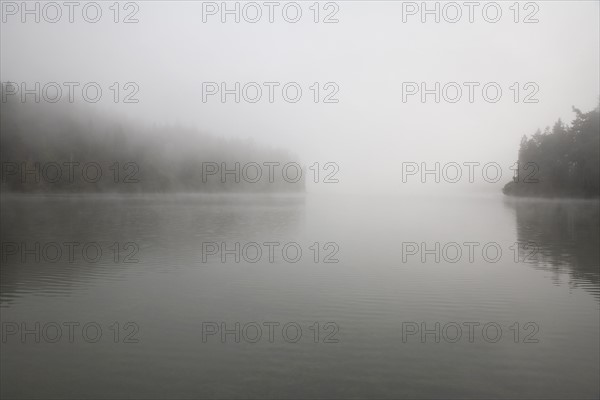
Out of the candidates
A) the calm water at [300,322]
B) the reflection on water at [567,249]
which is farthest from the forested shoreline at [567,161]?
the calm water at [300,322]

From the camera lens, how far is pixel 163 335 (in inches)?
578

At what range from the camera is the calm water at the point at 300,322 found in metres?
11.2

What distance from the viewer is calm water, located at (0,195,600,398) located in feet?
36.9

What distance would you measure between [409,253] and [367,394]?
2345 centimetres

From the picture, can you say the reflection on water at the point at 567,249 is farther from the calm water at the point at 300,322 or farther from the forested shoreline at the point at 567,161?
the forested shoreline at the point at 567,161

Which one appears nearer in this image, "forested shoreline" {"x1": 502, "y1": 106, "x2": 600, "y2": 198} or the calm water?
the calm water

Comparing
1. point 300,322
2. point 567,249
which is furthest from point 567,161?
point 300,322

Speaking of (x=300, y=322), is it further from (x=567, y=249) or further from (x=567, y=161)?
(x=567, y=161)

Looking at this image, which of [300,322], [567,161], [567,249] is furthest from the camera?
[567,161]

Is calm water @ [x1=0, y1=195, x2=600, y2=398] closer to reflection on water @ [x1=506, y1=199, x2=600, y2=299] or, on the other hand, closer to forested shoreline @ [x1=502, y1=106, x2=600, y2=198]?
reflection on water @ [x1=506, y1=199, x2=600, y2=299]

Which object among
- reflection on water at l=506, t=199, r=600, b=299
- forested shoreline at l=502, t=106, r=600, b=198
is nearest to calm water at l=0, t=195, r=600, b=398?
reflection on water at l=506, t=199, r=600, b=299

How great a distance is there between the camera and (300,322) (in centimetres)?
1619

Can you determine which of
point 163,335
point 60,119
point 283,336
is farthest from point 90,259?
point 60,119

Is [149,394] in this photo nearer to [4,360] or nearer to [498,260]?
[4,360]
